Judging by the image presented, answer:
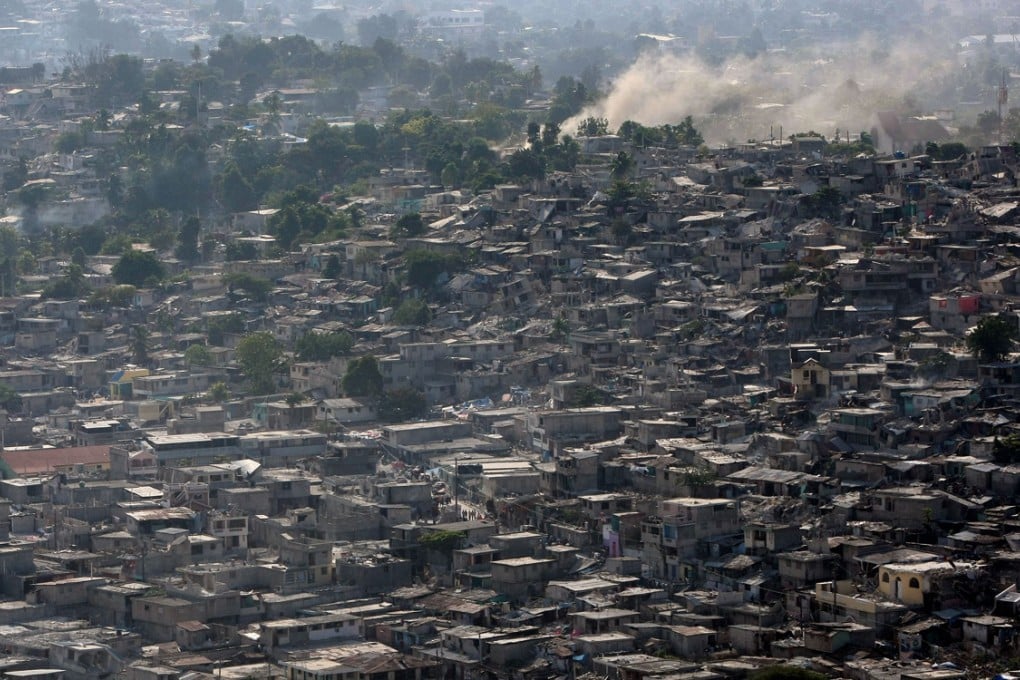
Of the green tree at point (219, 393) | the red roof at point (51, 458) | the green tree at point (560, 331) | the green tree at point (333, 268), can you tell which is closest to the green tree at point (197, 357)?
the green tree at point (219, 393)

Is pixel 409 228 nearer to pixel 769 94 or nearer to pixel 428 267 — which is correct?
pixel 428 267

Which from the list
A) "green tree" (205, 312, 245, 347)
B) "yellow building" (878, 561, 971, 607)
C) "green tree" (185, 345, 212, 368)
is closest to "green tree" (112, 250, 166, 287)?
"green tree" (205, 312, 245, 347)

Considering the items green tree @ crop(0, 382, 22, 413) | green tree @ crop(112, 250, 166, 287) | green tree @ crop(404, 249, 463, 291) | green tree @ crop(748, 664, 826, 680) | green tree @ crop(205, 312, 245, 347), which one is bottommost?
green tree @ crop(748, 664, 826, 680)

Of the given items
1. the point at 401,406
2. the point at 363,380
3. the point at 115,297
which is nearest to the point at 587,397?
the point at 401,406

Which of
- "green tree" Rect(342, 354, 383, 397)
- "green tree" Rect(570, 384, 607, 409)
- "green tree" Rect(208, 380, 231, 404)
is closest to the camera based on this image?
"green tree" Rect(570, 384, 607, 409)

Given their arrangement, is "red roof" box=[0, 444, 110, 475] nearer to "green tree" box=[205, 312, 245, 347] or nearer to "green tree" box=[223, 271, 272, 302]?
"green tree" box=[205, 312, 245, 347]

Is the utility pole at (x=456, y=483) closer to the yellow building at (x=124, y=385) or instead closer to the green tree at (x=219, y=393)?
the green tree at (x=219, y=393)
